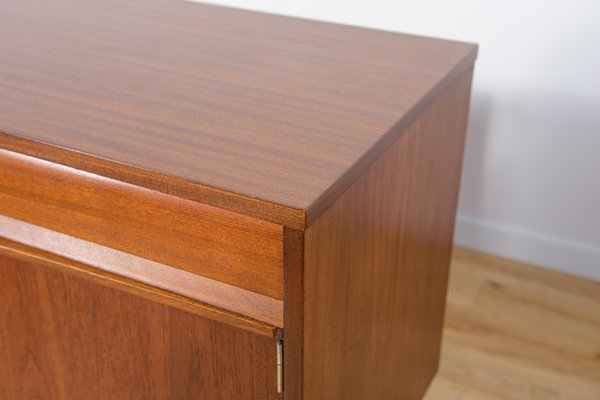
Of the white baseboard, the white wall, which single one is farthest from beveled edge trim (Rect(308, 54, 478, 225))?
the white baseboard

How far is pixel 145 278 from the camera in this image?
103 centimetres

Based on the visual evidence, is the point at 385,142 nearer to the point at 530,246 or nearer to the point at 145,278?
the point at 145,278

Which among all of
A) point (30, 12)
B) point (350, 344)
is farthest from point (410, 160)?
point (30, 12)

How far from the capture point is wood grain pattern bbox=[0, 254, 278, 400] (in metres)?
1.03

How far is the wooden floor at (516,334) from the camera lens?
165cm

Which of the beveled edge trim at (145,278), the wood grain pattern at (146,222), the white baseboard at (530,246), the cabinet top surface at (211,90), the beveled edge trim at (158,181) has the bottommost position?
the white baseboard at (530,246)

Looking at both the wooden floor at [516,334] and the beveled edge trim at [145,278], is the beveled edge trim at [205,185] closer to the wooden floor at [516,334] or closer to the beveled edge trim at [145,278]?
the beveled edge trim at [145,278]

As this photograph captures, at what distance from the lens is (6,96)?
1098 millimetres

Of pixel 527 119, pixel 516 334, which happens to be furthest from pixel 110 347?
pixel 527 119

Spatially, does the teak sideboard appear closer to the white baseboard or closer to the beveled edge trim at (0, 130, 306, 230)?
the beveled edge trim at (0, 130, 306, 230)

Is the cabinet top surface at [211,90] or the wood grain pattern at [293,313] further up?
the cabinet top surface at [211,90]

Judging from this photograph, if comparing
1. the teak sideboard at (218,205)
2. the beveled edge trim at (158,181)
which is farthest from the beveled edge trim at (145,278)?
the beveled edge trim at (158,181)

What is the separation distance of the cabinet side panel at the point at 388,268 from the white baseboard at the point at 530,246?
0.57 m

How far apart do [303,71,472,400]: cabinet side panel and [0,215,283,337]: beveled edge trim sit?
61 millimetres
